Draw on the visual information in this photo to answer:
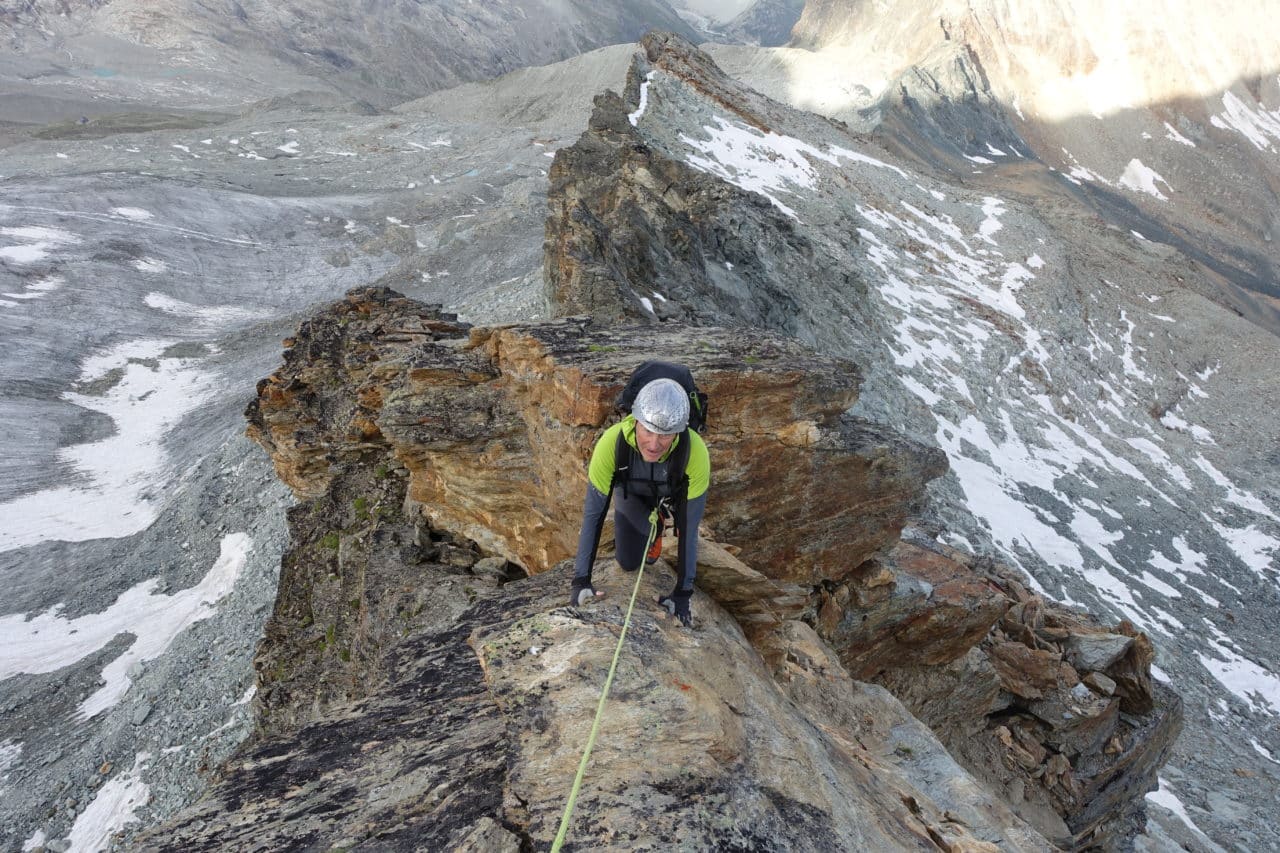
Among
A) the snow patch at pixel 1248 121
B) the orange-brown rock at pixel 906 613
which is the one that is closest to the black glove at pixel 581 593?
the orange-brown rock at pixel 906 613

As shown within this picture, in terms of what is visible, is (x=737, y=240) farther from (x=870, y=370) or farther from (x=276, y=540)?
(x=276, y=540)

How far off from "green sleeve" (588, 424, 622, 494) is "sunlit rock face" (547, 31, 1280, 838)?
11740mm

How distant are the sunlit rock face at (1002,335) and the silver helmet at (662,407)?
40.2 ft

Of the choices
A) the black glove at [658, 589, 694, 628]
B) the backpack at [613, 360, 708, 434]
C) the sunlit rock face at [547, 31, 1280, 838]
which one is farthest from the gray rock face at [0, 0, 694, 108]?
the black glove at [658, 589, 694, 628]

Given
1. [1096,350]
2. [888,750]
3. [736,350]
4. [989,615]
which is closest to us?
[888,750]

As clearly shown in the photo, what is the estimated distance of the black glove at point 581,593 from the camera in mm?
5926

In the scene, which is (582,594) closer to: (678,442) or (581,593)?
(581,593)

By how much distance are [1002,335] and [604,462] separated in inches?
1715

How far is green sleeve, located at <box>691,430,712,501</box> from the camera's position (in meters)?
5.79

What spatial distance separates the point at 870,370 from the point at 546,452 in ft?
82.9

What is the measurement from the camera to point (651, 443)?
5.35 metres

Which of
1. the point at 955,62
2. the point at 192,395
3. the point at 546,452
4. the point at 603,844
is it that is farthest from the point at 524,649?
the point at 955,62

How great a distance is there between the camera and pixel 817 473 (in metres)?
10.3

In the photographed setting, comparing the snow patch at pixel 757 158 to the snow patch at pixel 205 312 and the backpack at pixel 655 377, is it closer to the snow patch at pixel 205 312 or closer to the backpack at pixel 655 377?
the snow patch at pixel 205 312
